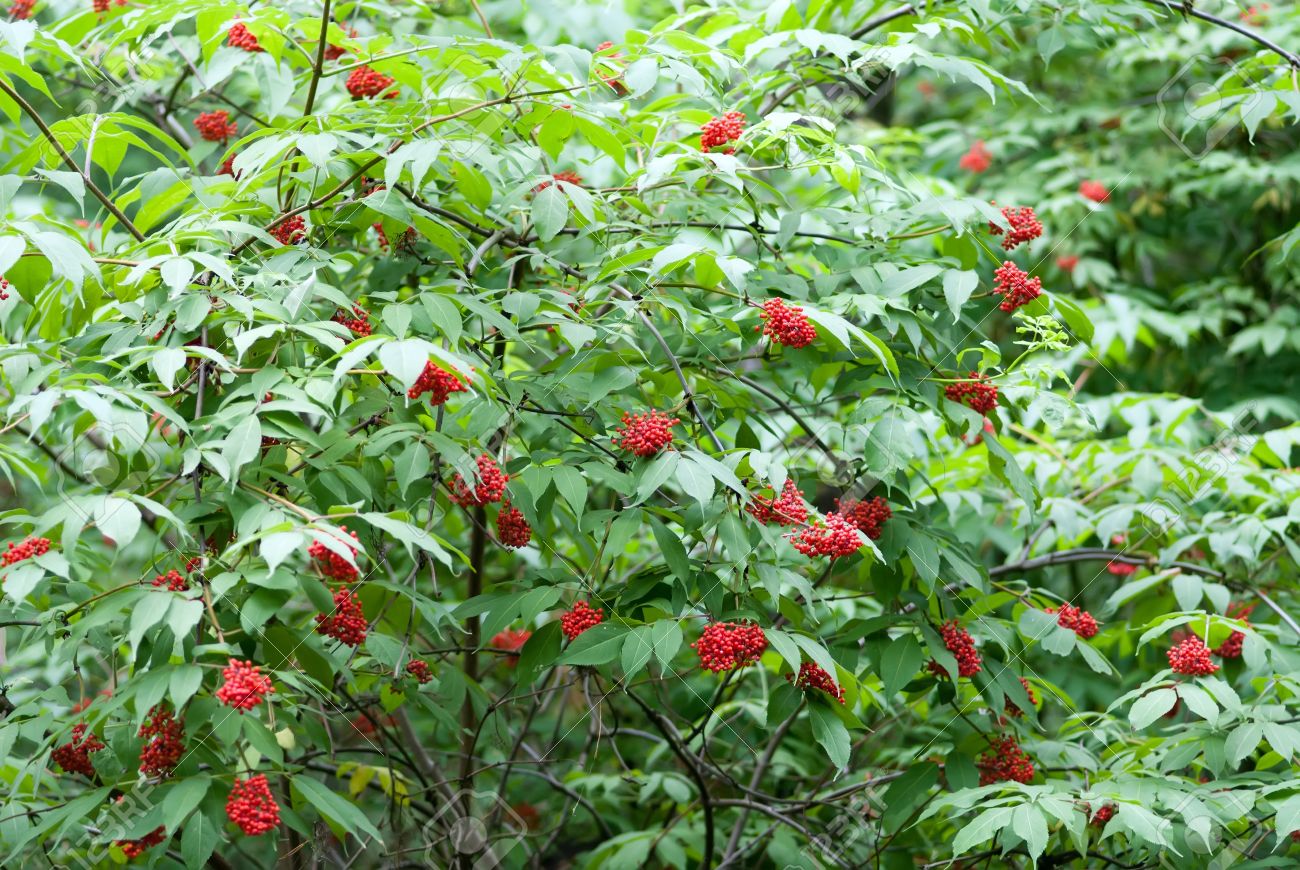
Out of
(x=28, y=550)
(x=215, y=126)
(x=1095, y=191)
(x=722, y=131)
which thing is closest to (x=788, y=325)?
(x=722, y=131)

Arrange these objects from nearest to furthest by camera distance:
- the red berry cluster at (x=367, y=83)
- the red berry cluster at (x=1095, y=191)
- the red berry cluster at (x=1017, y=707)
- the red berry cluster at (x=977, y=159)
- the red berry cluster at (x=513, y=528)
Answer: the red berry cluster at (x=513, y=528)
the red berry cluster at (x=367, y=83)
the red berry cluster at (x=1017, y=707)
the red berry cluster at (x=1095, y=191)
the red berry cluster at (x=977, y=159)

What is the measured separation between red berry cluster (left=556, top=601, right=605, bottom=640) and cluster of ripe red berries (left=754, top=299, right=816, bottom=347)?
642 mm

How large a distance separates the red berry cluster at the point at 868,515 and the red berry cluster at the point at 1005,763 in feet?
2.01

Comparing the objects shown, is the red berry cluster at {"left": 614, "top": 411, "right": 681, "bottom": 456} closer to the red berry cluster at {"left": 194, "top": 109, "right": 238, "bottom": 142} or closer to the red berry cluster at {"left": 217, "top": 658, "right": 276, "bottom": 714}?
the red berry cluster at {"left": 217, "top": 658, "right": 276, "bottom": 714}

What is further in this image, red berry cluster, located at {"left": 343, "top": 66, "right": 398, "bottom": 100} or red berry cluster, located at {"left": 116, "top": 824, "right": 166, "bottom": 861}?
red berry cluster, located at {"left": 343, "top": 66, "right": 398, "bottom": 100}

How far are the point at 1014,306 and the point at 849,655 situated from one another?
0.85 meters

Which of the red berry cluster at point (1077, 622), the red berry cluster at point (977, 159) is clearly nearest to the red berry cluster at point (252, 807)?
the red berry cluster at point (1077, 622)

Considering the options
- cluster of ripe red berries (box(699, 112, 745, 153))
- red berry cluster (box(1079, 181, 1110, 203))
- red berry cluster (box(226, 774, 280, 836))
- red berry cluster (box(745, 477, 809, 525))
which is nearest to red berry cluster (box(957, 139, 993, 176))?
red berry cluster (box(1079, 181, 1110, 203))

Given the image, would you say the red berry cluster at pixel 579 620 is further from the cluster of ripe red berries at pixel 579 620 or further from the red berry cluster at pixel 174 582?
the red berry cluster at pixel 174 582

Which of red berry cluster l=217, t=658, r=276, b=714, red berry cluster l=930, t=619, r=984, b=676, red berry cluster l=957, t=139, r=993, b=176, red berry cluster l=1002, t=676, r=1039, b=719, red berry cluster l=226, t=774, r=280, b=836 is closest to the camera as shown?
red berry cluster l=217, t=658, r=276, b=714

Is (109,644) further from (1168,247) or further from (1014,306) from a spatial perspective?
(1168,247)

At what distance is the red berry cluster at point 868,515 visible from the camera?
101 inches

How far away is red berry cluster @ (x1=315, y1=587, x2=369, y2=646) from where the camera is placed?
2.17 metres

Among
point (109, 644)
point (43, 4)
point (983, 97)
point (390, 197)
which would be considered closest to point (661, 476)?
point (390, 197)
